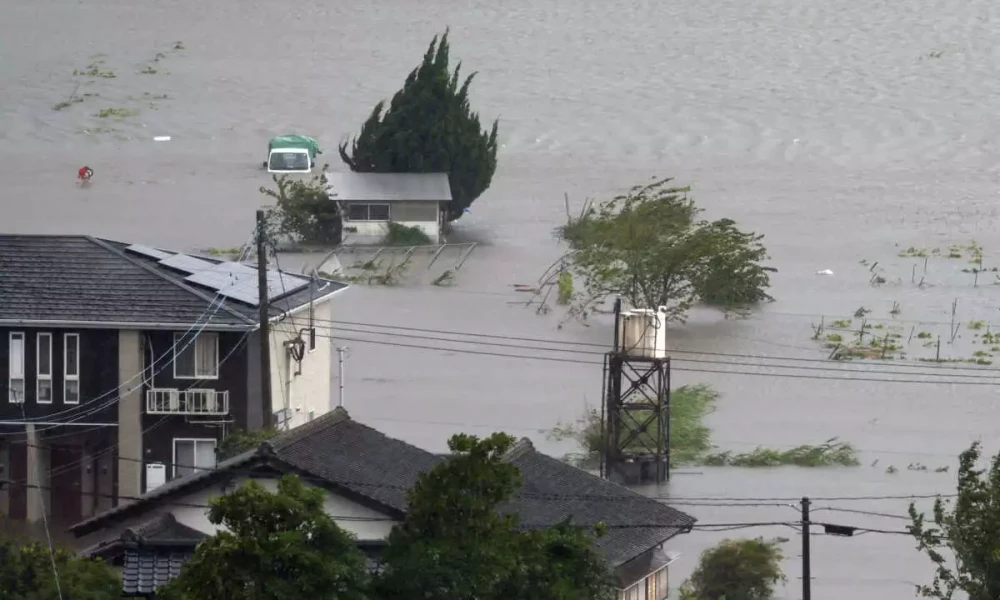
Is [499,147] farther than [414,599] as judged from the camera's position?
Yes

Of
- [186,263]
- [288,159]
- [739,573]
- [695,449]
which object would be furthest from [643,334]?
[288,159]

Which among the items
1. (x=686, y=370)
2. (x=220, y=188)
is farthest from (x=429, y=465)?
(x=220, y=188)

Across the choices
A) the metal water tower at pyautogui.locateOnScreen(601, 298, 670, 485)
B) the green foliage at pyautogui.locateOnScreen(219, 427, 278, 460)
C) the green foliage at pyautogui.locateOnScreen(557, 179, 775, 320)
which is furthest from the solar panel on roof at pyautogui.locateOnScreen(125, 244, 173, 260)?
the green foliage at pyautogui.locateOnScreen(557, 179, 775, 320)

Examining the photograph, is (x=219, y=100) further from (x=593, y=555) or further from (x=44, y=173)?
(x=593, y=555)

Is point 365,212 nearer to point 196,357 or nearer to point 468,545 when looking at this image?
point 196,357

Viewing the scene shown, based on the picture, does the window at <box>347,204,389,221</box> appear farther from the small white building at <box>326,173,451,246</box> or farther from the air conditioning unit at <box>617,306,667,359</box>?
the air conditioning unit at <box>617,306,667,359</box>

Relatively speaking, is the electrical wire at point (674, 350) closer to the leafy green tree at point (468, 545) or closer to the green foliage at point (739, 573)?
the green foliage at point (739, 573)

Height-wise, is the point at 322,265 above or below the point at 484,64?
below
